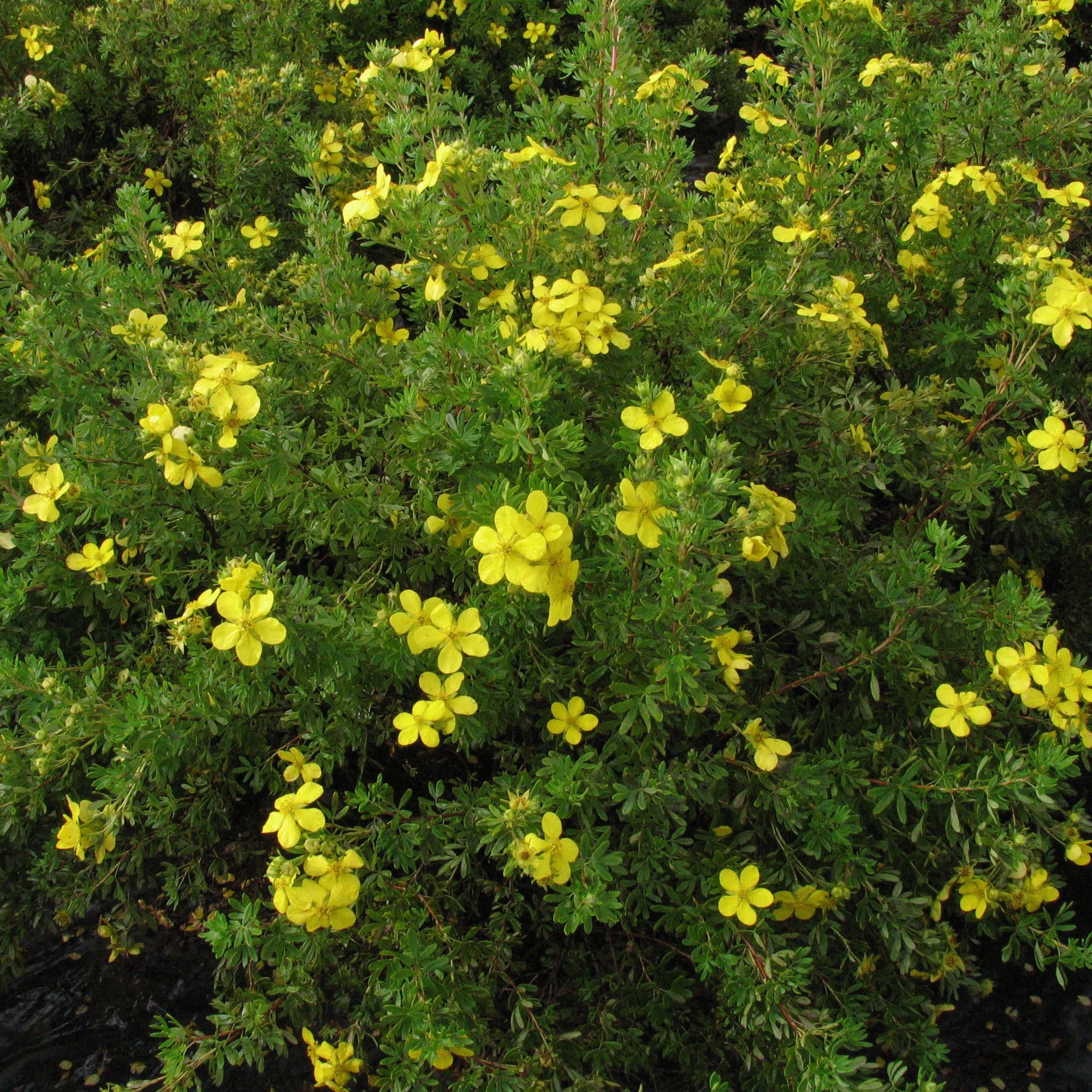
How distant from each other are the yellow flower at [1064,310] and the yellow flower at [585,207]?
0.95m

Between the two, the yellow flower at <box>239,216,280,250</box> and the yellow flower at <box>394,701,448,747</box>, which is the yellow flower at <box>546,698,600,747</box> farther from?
the yellow flower at <box>239,216,280,250</box>

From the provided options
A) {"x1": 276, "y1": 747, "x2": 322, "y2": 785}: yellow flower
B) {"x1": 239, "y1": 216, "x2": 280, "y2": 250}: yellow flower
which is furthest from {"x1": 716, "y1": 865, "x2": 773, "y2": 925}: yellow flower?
{"x1": 239, "y1": 216, "x2": 280, "y2": 250}: yellow flower

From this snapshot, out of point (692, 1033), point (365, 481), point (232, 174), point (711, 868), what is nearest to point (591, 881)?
point (711, 868)

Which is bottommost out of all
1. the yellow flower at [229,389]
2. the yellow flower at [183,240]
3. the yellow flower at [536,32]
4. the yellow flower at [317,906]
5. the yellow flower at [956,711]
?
the yellow flower at [317,906]

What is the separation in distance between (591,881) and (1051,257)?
1.77 m

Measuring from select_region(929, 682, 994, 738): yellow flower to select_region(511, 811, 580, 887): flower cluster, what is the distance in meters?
0.79

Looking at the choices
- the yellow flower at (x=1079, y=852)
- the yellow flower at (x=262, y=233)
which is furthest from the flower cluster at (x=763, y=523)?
the yellow flower at (x=262, y=233)

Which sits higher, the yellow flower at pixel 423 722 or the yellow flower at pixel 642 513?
the yellow flower at pixel 642 513

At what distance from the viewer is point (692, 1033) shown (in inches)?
84.9

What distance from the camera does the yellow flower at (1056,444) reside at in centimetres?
197

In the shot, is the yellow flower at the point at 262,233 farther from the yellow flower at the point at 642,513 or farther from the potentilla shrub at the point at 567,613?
the yellow flower at the point at 642,513

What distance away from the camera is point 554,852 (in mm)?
1607

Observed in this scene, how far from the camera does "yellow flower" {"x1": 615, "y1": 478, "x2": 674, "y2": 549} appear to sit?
1.55m

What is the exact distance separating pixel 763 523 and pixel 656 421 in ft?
1.04
